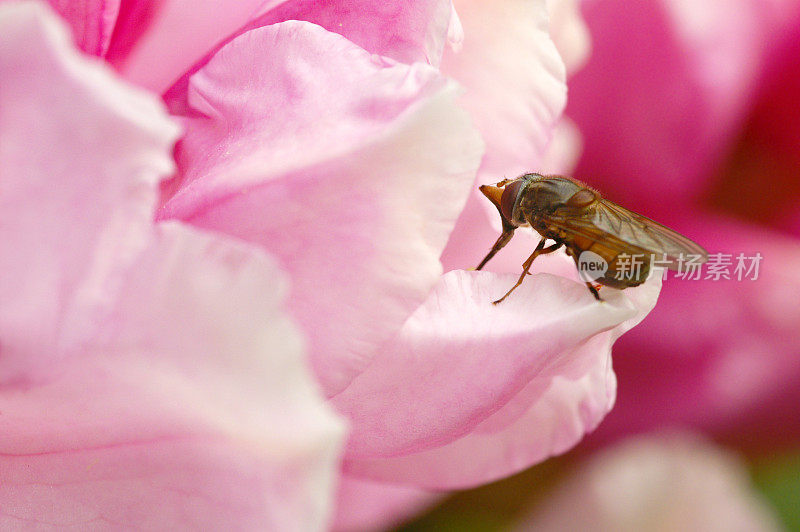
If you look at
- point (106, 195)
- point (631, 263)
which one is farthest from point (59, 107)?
point (631, 263)

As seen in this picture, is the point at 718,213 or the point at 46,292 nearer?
the point at 46,292

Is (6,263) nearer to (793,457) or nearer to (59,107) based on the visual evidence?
(59,107)

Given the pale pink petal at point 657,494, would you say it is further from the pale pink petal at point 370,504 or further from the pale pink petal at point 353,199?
the pale pink petal at point 353,199

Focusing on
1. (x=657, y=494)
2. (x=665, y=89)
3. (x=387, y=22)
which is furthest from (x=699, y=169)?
(x=387, y=22)

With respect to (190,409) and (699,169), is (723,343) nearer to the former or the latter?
(699,169)

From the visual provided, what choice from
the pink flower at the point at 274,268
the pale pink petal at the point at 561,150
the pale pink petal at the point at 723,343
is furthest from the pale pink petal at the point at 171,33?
the pale pink petal at the point at 723,343
